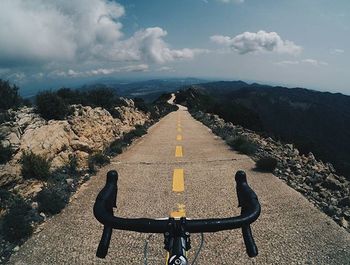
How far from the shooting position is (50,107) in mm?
12234

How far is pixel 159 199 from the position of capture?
7.35 metres

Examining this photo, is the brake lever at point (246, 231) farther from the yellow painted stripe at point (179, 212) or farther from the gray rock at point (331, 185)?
the gray rock at point (331, 185)

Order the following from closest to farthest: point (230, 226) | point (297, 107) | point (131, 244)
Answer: point (230, 226)
point (131, 244)
point (297, 107)

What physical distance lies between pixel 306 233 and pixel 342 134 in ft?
365

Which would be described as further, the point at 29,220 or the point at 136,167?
the point at 136,167

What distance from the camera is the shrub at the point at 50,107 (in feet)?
40.1

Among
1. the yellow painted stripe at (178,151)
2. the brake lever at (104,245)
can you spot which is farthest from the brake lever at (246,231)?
the yellow painted stripe at (178,151)

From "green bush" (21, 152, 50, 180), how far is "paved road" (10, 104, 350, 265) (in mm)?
1163

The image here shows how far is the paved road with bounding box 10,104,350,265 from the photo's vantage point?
4.91 meters

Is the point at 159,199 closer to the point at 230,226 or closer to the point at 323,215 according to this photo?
the point at 323,215

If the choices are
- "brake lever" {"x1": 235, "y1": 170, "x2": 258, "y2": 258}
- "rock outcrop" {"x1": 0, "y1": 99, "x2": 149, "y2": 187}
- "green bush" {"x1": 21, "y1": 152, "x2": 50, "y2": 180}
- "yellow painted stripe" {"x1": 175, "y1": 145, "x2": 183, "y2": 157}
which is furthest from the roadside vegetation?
"brake lever" {"x1": 235, "y1": 170, "x2": 258, "y2": 258}

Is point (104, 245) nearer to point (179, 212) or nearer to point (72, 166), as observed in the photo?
point (179, 212)

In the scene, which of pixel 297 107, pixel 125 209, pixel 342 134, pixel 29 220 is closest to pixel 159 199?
pixel 125 209

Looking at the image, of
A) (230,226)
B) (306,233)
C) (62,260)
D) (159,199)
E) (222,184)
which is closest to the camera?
(230,226)
